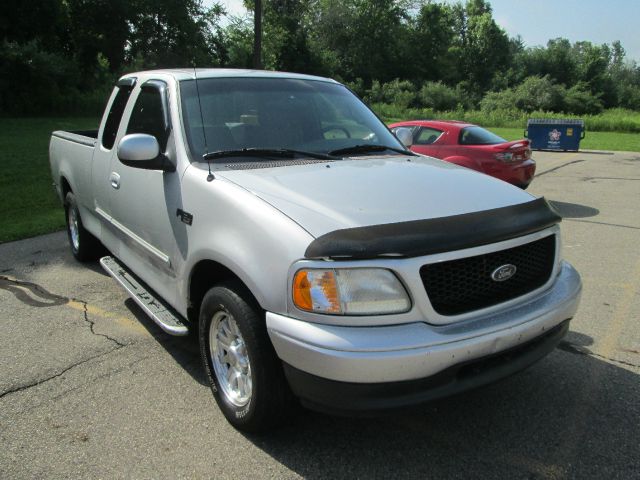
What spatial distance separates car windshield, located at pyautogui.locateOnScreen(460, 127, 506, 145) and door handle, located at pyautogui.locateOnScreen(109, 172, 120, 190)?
263 inches

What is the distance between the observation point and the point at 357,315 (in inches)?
88.1

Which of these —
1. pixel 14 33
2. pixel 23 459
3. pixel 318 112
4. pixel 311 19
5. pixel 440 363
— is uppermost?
pixel 311 19

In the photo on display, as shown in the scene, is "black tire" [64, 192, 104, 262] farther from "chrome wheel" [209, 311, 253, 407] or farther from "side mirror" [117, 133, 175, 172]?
"chrome wheel" [209, 311, 253, 407]

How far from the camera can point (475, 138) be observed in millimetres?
9398

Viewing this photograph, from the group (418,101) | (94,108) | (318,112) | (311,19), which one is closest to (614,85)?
(418,101)

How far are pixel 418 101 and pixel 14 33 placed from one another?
43.7 meters

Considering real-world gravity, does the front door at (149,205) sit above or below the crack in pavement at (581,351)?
above

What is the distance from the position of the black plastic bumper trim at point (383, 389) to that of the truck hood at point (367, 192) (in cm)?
63

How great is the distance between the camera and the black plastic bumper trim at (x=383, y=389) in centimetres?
221

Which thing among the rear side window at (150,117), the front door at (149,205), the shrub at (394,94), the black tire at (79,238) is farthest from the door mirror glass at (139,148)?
the shrub at (394,94)

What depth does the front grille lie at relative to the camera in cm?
232

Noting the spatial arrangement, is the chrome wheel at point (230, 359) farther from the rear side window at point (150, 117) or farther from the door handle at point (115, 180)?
the door handle at point (115, 180)

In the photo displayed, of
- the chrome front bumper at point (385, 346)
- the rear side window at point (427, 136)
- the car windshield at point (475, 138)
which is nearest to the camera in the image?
the chrome front bumper at point (385, 346)

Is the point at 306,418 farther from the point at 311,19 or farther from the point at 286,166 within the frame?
the point at 311,19
